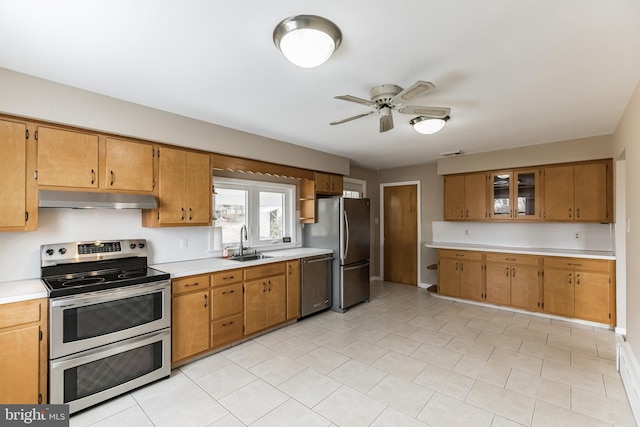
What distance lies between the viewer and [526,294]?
4.25 metres

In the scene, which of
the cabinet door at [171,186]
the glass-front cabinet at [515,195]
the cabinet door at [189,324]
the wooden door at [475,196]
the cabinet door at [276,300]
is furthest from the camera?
the wooden door at [475,196]

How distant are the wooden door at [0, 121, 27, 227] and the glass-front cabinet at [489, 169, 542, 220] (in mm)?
5492

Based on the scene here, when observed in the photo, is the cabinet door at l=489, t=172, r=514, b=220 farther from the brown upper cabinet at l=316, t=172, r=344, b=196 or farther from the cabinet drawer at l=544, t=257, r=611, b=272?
the brown upper cabinet at l=316, t=172, r=344, b=196

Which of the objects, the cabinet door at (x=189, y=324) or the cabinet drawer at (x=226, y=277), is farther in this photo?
the cabinet drawer at (x=226, y=277)

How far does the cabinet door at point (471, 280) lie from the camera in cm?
464

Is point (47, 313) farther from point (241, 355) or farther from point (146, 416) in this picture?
point (241, 355)

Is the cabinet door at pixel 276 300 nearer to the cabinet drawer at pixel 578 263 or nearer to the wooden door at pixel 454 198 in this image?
the wooden door at pixel 454 198

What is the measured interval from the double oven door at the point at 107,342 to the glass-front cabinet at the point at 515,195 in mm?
4661

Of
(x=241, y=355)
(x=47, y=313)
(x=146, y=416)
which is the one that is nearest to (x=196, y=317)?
(x=241, y=355)

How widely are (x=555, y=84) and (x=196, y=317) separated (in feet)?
12.0

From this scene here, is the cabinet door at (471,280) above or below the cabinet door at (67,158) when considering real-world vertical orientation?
below

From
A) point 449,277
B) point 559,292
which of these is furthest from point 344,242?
point 559,292

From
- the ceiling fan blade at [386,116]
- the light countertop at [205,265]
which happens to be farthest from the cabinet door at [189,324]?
the ceiling fan blade at [386,116]

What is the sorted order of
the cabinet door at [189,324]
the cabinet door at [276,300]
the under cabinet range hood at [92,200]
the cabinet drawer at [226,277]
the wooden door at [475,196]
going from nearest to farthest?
the under cabinet range hood at [92,200] < the cabinet door at [189,324] < the cabinet drawer at [226,277] < the cabinet door at [276,300] < the wooden door at [475,196]
